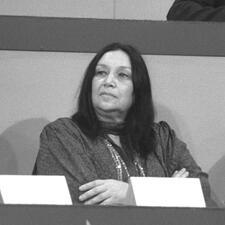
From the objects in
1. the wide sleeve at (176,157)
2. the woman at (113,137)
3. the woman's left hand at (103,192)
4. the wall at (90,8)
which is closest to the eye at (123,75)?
the woman at (113,137)

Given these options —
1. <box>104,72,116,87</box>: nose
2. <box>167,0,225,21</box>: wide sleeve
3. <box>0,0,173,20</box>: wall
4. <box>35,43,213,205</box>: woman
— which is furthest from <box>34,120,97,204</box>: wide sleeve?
<box>0,0,173,20</box>: wall

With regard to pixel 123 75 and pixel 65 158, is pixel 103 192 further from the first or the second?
pixel 123 75

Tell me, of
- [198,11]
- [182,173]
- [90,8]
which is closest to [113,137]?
[182,173]

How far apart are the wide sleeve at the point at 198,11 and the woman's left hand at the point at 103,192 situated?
60 cm

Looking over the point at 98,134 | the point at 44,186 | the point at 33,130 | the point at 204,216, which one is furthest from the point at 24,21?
the point at 204,216

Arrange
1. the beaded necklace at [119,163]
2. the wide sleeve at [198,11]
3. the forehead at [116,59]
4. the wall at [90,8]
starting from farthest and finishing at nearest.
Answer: the wall at [90,8] → the wide sleeve at [198,11] → the forehead at [116,59] → the beaded necklace at [119,163]

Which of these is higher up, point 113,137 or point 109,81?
point 109,81

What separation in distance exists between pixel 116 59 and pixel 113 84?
0.06 metres

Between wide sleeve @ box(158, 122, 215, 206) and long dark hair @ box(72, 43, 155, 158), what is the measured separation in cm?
3

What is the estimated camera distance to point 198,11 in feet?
7.14

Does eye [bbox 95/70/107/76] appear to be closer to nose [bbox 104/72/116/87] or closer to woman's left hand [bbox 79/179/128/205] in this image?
nose [bbox 104/72/116/87]

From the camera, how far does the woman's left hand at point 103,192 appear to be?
1684 millimetres

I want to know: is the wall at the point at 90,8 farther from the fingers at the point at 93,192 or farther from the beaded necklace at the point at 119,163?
the fingers at the point at 93,192

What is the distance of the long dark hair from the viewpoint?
1.85 m
